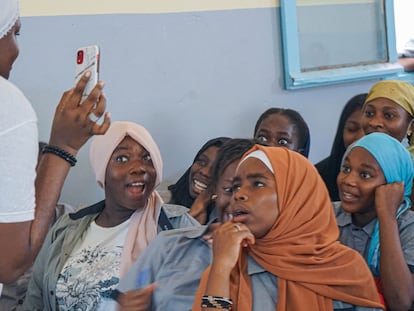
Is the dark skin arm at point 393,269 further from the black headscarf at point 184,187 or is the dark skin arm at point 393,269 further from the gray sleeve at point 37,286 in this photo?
the gray sleeve at point 37,286

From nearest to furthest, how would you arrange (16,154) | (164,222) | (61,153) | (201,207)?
(16,154), (61,153), (164,222), (201,207)

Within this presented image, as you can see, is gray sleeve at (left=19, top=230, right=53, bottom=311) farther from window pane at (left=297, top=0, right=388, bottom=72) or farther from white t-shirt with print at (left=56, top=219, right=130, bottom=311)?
window pane at (left=297, top=0, right=388, bottom=72)

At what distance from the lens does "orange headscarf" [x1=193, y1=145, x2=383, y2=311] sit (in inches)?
69.7

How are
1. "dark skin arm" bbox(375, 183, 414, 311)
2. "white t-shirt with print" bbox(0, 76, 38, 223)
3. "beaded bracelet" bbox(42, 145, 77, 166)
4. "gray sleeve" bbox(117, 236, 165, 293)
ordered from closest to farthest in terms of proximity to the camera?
1. "white t-shirt with print" bbox(0, 76, 38, 223)
2. "beaded bracelet" bbox(42, 145, 77, 166)
3. "gray sleeve" bbox(117, 236, 165, 293)
4. "dark skin arm" bbox(375, 183, 414, 311)

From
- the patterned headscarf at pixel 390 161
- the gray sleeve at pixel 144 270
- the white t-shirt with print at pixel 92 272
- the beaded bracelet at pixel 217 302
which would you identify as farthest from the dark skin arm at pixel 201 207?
the beaded bracelet at pixel 217 302

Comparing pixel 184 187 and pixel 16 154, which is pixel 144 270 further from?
pixel 184 187

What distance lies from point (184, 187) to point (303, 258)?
116 centimetres

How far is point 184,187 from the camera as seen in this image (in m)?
2.89

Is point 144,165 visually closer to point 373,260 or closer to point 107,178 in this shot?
point 107,178

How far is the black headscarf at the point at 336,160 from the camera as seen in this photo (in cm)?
285

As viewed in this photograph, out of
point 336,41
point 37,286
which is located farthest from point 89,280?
point 336,41

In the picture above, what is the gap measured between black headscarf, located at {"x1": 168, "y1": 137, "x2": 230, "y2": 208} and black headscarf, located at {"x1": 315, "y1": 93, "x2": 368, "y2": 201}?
48cm

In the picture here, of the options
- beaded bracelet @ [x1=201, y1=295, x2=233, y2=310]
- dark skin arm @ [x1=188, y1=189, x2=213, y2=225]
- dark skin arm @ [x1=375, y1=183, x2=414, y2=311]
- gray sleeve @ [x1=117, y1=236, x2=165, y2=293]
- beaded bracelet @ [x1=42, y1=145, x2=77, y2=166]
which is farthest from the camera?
dark skin arm @ [x1=188, y1=189, x2=213, y2=225]

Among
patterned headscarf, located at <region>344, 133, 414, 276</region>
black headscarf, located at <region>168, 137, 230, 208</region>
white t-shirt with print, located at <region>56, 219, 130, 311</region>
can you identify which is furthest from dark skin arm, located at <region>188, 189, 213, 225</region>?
patterned headscarf, located at <region>344, 133, 414, 276</region>
